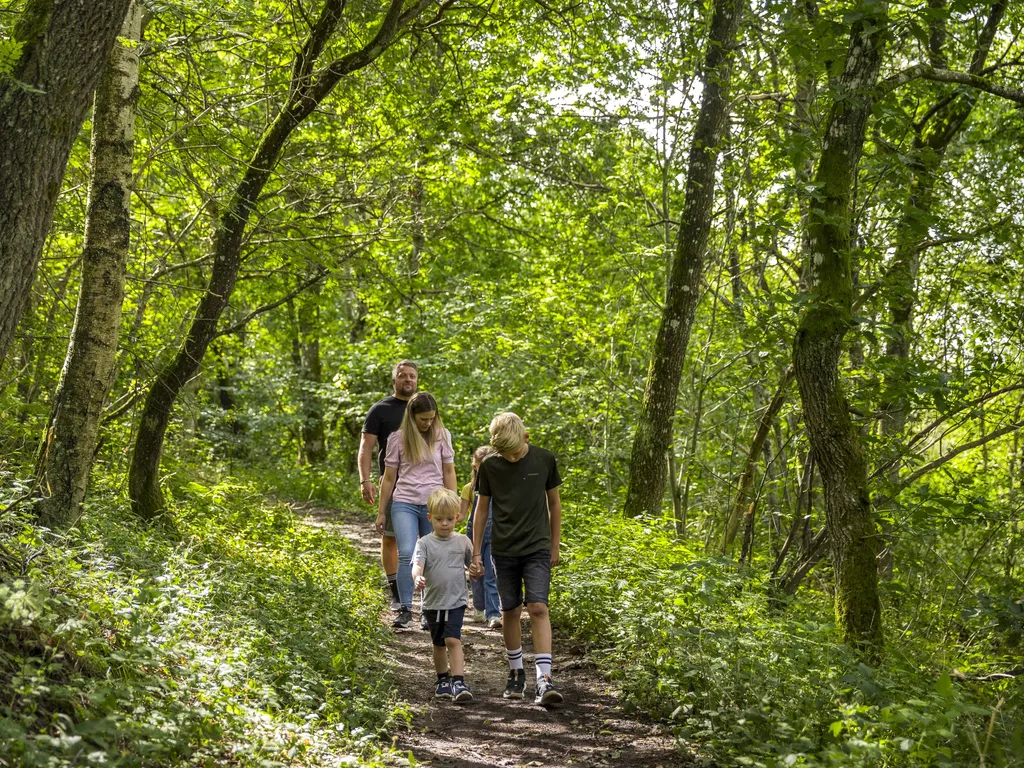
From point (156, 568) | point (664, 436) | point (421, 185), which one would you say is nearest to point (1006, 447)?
point (664, 436)

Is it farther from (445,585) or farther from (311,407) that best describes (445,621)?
(311,407)

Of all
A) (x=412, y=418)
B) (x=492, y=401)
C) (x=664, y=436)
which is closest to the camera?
(x=412, y=418)

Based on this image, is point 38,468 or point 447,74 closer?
point 38,468

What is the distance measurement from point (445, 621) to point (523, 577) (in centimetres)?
66

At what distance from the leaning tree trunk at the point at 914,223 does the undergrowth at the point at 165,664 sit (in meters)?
4.44

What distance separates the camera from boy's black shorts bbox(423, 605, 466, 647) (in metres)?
6.46

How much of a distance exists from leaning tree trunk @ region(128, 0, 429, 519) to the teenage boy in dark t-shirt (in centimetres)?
→ 403

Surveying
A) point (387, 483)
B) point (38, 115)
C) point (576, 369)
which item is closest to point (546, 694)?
point (387, 483)

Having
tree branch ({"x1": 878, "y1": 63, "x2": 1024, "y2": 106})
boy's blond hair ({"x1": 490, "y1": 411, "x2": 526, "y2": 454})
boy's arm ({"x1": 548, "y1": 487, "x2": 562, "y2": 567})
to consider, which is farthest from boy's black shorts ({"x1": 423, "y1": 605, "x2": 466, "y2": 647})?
tree branch ({"x1": 878, "y1": 63, "x2": 1024, "y2": 106})

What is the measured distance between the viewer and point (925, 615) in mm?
10180

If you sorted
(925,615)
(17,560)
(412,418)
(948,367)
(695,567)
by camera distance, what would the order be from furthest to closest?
(925,615) → (948,367) → (412,418) → (695,567) → (17,560)

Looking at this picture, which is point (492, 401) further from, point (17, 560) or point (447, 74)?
point (17, 560)

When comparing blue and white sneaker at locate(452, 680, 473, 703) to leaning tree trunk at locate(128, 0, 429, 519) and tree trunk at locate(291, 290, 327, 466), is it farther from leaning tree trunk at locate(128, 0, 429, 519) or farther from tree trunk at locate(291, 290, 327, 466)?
tree trunk at locate(291, 290, 327, 466)

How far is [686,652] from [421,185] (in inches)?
382
